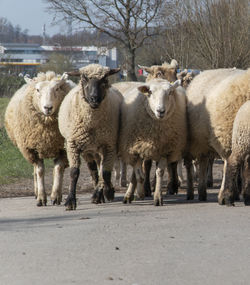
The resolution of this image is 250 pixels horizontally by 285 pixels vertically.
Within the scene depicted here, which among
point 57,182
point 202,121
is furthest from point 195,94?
point 57,182

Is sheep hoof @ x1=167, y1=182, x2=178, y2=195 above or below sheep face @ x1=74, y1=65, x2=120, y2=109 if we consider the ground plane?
below

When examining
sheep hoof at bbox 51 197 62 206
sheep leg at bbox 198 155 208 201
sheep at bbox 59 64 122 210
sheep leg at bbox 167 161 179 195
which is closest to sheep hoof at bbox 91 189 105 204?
sheep at bbox 59 64 122 210

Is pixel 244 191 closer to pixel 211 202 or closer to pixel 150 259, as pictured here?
pixel 211 202

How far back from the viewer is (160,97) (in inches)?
428

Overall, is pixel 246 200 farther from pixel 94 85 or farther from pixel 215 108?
pixel 94 85

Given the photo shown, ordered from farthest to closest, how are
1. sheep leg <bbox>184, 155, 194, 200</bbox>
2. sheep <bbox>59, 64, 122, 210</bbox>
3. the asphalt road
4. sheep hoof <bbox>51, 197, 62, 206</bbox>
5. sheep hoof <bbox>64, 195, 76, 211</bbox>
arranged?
sheep leg <bbox>184, 155, 194, 200</bbox> < sheep hoof <bbox>51, 197, 62, 206</bbox> < sheep <bbox>59, 64, 122, 210</bbox> < sheep hoof <bbox>64, 195, 76, 211</bbox> < the asphalt road

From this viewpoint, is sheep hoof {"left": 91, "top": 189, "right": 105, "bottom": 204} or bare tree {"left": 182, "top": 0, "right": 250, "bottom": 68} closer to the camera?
sheep hoof {"left": 91, "top": 189, "right": 105, "bottom": 204}

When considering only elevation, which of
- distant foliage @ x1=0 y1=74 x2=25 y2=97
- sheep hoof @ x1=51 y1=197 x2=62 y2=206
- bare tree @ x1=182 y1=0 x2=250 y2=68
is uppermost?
bare tree @ x1=182 y1=0 x2=250 y2=68

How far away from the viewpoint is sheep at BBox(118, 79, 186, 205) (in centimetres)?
1102

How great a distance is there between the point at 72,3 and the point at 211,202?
17.9 meters

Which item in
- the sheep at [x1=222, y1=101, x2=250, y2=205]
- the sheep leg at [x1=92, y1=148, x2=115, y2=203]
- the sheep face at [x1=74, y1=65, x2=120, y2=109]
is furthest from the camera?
the sheep leg at [x1=92, y1=148, x2=115, y2=203]

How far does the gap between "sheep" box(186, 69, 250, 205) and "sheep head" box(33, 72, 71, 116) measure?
2.08 metres

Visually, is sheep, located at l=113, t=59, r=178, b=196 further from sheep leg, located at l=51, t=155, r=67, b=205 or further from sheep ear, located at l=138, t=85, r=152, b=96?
sheep ear, located at l=138, t=85, r=152, b=96

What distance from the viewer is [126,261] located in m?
6.57
